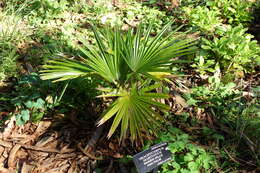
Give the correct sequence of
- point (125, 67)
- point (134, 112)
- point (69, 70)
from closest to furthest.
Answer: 1. point (134, 112)
2. point (69, 70)
3. point (125, 67)

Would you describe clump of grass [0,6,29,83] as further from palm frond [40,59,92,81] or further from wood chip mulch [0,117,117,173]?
palm frond [40,59,92,81]

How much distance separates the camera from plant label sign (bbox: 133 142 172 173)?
216 cm

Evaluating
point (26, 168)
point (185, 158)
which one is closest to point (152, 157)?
point (185, 158)

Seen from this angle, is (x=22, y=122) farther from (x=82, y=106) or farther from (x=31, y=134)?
(x=82, y=106)

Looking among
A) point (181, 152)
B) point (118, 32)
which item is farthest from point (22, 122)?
point (181, 152)

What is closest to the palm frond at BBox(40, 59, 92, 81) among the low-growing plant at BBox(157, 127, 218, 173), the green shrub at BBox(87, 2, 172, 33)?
the low-growing plant at BBox(157, 127, 218, 173)

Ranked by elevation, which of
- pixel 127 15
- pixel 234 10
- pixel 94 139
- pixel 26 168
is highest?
pixel 234 10

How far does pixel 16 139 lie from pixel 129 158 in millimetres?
1211

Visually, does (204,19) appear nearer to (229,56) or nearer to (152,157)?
(229,56)

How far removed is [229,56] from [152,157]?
2021 millimetres

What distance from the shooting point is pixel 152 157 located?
2.22 m

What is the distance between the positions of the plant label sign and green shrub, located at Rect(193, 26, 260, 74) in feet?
5.44

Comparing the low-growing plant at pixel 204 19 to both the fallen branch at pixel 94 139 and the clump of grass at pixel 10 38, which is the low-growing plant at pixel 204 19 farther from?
the clump of grass at pixel 10 38

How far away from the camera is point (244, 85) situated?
361cm
